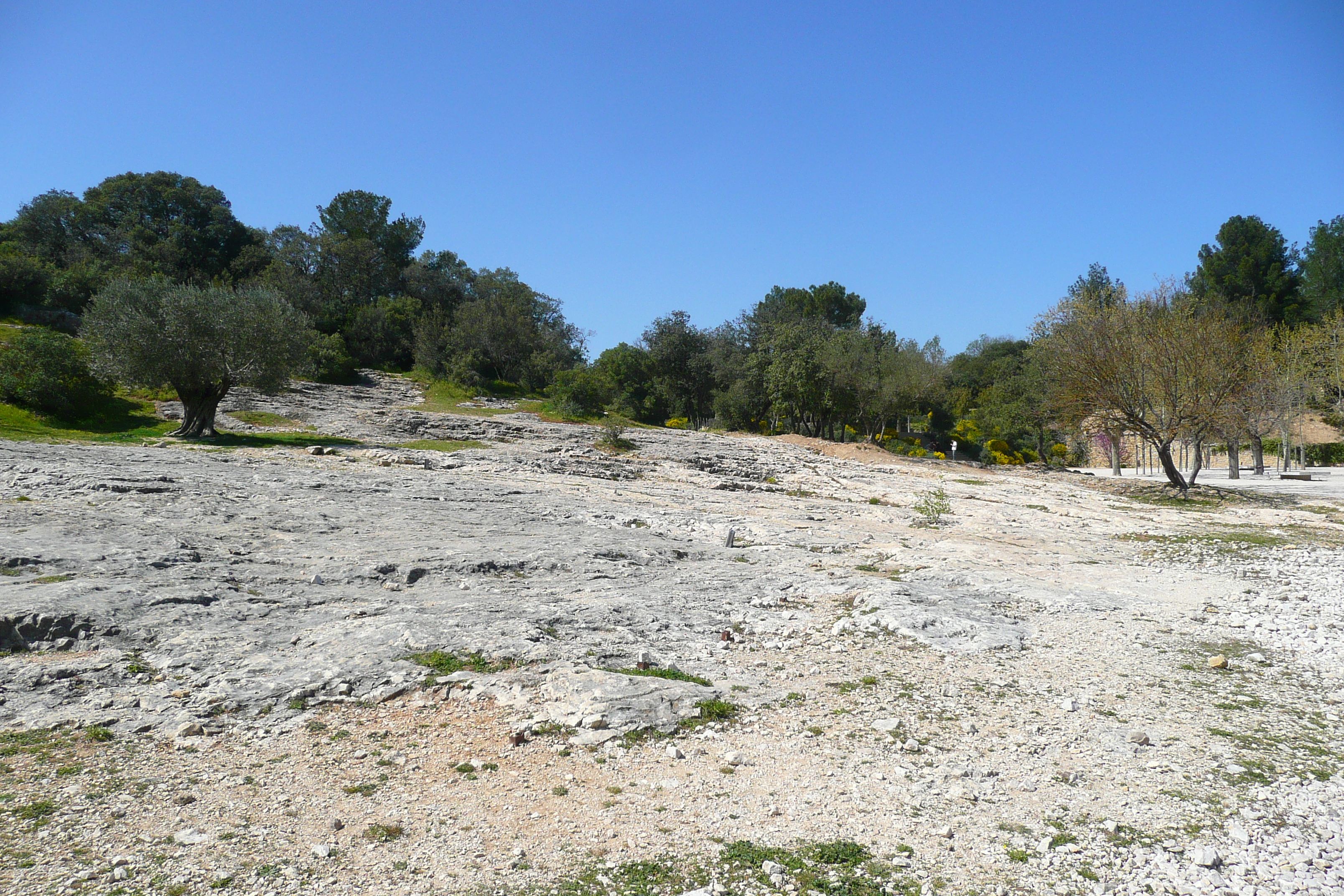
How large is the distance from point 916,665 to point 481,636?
4474mm

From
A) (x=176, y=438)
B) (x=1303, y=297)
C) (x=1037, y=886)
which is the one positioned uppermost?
(x=1303, y=297)

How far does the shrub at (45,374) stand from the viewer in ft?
90.6

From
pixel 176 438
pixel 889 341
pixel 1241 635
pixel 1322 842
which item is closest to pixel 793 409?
pixel 889 341

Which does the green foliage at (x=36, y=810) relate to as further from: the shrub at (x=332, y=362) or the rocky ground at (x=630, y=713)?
the shrub at (x=332, y=362)

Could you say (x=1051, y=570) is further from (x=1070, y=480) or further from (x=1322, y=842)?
(x=1070, y=480)

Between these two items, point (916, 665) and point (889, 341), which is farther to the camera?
point (889, 341)

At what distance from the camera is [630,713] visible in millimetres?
6094

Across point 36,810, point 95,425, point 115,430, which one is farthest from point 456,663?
point 95,425

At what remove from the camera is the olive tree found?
82.0 feet

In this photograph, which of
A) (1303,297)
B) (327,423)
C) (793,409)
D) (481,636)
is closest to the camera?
(481,636)

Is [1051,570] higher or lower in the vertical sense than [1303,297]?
lower

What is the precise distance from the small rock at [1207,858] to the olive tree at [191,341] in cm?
2919

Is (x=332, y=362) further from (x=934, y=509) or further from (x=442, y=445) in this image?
(x=934, y=509)

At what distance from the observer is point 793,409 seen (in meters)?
51.4
